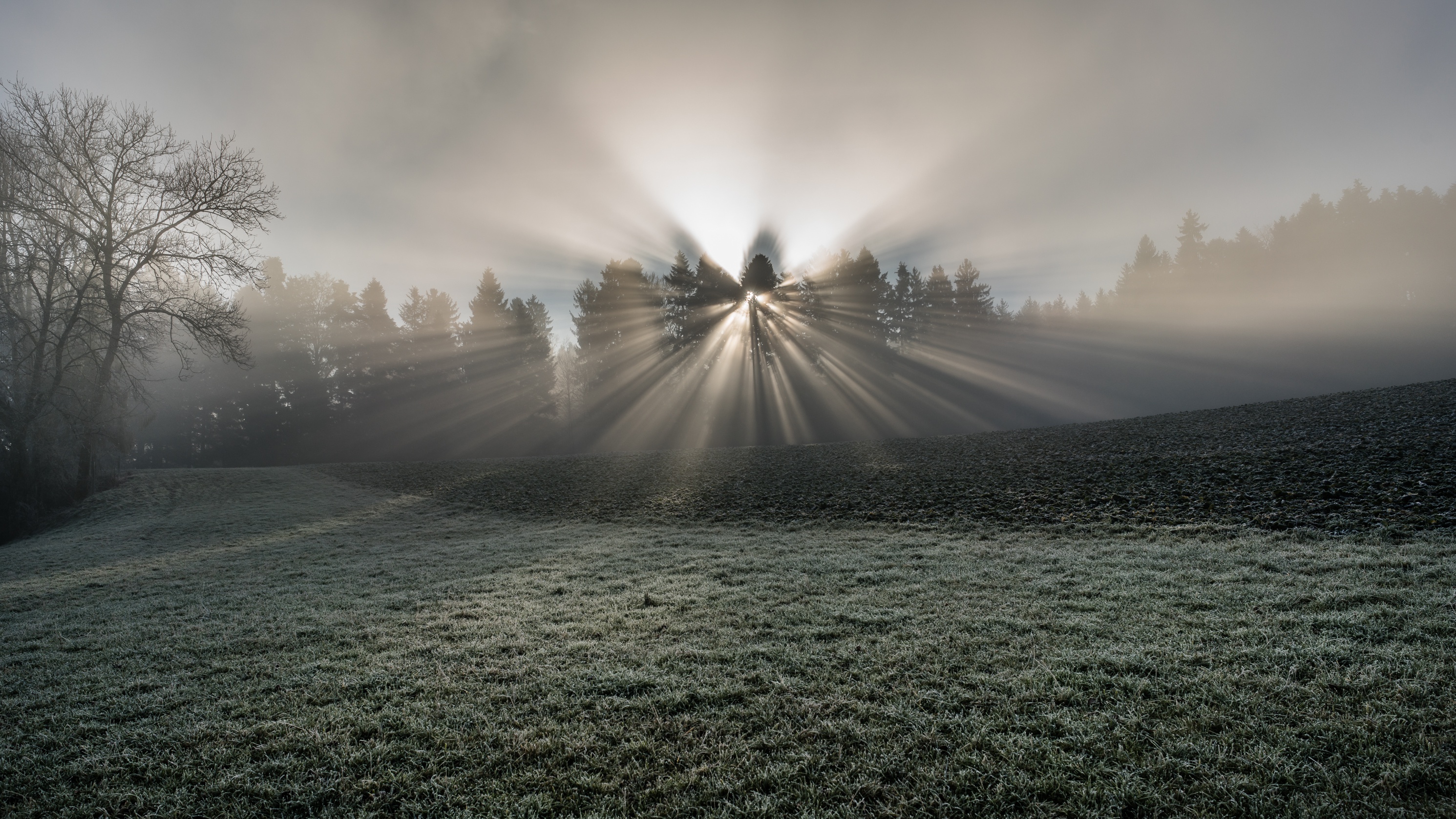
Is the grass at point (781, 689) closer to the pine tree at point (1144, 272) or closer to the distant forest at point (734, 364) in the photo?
the distant forest at point (734, 364)

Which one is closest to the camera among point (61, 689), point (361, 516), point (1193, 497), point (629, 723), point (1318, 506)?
point (629, 723)

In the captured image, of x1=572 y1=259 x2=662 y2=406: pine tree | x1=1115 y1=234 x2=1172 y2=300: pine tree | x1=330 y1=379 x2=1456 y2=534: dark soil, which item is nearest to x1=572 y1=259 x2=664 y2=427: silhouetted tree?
x1=572 y1=259 x2=662 y2=406: pine tree

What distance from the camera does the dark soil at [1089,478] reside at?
363 inches

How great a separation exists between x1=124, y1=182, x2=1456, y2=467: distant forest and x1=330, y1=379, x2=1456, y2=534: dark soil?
18.6m

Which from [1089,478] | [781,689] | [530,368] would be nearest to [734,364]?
[530,368]

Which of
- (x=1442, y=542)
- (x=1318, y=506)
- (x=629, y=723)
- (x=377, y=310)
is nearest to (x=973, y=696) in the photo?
(x=629, y=723)

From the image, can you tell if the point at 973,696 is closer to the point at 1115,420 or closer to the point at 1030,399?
the point at 1115,420

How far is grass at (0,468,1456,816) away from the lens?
297 centimetres

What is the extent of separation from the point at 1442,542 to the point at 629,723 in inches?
406

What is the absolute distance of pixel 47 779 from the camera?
344cm

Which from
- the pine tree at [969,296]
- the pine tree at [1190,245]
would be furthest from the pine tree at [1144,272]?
the pine tree at [969,296]

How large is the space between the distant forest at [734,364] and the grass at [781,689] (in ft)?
104

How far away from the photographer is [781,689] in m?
4.18

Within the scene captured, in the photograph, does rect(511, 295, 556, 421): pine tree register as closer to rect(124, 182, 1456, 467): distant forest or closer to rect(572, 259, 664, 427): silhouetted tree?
rect(124, 182, 1456, 467): distant forest
